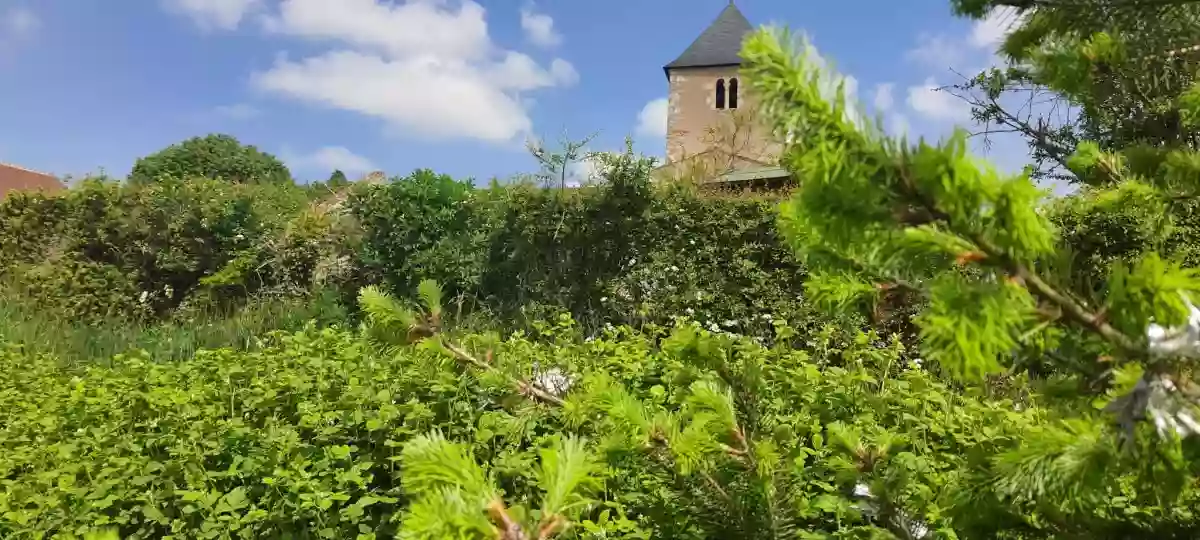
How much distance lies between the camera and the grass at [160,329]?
6633 mm

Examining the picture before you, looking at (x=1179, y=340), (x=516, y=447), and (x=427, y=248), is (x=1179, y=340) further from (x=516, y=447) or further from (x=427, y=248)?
(x=427, y=248)

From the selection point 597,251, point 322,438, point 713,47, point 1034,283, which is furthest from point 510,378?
point 713,47

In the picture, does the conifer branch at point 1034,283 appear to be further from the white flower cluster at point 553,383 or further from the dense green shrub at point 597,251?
the dense green shrub at point 597,251

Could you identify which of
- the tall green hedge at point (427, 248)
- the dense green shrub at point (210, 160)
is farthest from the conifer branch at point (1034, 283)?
the dense green shrub at point (210, 160)

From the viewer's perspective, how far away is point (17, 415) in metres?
3.82

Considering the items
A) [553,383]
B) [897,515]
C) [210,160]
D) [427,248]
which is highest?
[210,160]

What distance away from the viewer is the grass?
6.63 metres

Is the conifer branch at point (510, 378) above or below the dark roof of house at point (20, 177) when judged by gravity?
below

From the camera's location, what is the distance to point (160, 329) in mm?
7844

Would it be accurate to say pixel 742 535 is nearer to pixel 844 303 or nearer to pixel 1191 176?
pixel 844 303

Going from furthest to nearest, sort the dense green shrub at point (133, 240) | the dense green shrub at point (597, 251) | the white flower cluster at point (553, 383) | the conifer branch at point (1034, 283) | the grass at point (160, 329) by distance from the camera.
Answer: the dense green shrub at point (133, 240) < the dense green shrub at point (597, 251) < the grass at point (160, 329) < the white flower cluster at point (553, 383) < the conifer branch at point (1034, 283)

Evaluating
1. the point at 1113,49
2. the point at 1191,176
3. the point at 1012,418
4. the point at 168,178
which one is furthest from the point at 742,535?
the point at 168,178

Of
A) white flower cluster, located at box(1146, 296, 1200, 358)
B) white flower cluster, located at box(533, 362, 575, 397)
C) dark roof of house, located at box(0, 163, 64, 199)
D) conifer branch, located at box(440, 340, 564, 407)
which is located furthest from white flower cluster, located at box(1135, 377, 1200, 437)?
dark roof of house, located at box(0, 163, 64, 199)

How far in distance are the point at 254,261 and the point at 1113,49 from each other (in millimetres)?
8768
